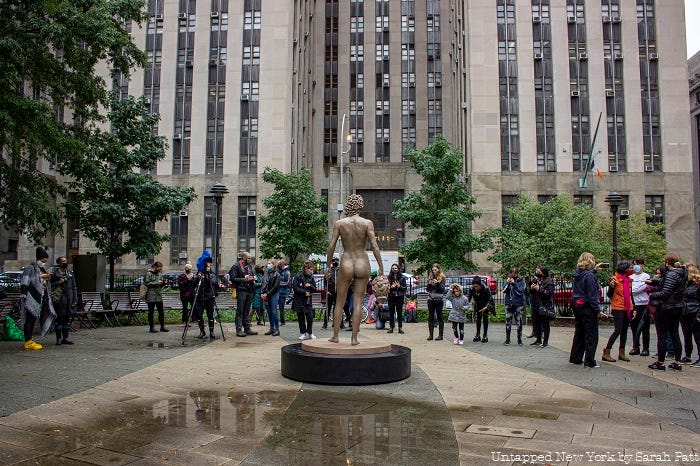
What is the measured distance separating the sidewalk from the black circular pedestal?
0.17 meters

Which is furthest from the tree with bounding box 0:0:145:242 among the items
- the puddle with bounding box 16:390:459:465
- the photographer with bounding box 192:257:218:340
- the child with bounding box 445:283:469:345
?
the child with bounding box 445:283:469:345

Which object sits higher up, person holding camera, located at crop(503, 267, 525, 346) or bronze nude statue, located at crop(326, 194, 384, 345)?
bronze nude statue, located at crop(326, 194, 384, 345)

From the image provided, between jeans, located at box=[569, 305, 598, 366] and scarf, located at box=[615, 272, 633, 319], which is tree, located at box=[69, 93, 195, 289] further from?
scarf, located at box=[615, 272, 633, 319]

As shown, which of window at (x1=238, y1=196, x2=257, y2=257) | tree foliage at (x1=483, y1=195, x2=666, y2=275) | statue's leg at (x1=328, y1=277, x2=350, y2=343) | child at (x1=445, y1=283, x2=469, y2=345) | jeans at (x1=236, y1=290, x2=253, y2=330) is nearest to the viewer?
statue's leg at (x1=328, y1=277, x2=350, y2=343)

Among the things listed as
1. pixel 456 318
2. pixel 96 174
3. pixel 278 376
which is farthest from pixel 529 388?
pixel 96 174

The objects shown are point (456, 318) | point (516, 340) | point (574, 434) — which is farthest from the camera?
point (516, 340)

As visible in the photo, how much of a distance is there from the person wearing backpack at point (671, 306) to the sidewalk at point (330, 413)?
1.30 feet

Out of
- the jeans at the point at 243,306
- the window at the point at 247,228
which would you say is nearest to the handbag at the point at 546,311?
the jeans at the point at 243,306

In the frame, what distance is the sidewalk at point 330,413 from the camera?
16.3 ft

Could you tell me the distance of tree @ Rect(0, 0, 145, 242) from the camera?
1554 centimetres

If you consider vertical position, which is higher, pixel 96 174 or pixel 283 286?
pixel 96 174

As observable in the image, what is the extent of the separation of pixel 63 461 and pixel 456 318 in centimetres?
1036

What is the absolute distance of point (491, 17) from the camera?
4850 cm

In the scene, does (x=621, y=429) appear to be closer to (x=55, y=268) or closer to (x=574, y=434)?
(x=574, y=434)
